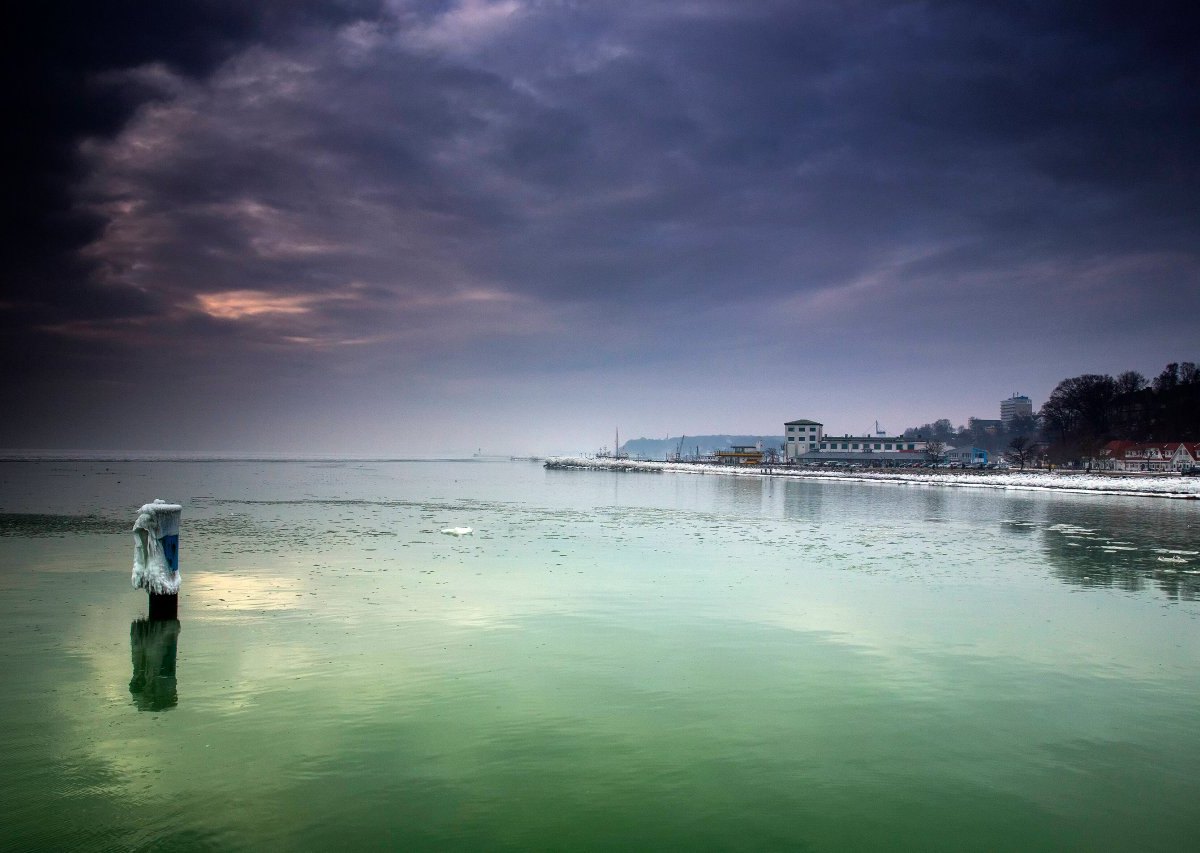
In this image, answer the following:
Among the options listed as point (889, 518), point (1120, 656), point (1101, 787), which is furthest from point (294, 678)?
point (889, 518)

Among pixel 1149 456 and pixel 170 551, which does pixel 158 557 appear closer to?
pixel 170 551

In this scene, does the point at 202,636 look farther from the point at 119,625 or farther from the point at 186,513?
the point at 186,513

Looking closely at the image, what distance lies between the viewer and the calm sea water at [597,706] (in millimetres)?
7934

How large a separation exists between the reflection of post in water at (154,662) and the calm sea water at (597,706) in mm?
97

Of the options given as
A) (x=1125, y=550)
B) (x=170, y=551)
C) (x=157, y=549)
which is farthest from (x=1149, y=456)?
(x=157, y=549)

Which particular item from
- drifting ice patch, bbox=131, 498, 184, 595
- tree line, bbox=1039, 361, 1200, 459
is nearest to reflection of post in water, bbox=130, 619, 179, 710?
drifting ice patch, bbox=131, 498, 184, 595

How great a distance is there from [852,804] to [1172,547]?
34770 millimetres

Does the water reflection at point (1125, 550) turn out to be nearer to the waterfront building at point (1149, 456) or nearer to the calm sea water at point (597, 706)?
the calm sea water at point (597, 706)

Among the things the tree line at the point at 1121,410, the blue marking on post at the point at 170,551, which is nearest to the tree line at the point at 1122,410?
the tree line at the point at 1121,410

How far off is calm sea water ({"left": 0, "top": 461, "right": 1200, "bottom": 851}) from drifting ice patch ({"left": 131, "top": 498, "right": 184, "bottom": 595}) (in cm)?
103

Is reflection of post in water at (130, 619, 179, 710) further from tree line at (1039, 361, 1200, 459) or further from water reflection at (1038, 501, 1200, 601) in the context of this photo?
tree line at (1039, 361, 1200, 459)

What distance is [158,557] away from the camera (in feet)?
58.5

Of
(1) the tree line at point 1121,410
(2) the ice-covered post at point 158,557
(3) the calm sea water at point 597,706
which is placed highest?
(1) the tree line at point 1121,410

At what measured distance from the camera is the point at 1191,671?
14133 mm
